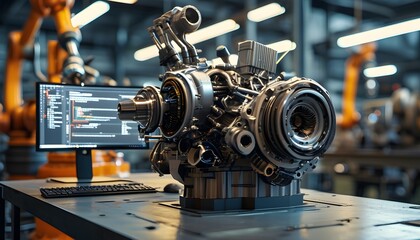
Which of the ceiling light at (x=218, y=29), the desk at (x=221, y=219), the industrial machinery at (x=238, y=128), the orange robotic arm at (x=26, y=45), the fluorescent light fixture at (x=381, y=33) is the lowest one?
the desk at (x=221, y=219)

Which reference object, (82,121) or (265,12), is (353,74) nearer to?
(265,12)

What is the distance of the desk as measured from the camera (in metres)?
0.96

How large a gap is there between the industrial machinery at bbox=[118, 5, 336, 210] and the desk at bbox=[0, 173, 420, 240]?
6cm

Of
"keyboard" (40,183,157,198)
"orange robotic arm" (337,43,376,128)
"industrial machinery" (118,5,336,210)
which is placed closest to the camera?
"industrial machinery" (118,5,336,210)

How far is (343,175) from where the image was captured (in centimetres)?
634

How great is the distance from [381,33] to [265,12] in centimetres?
144

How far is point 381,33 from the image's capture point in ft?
18.9

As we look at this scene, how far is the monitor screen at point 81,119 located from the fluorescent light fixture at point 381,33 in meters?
4.18

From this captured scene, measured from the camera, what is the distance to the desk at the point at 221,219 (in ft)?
3.14

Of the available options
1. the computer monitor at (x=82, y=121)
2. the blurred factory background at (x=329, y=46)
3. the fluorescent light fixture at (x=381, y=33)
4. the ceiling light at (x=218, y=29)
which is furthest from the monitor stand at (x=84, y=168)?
the fluorescent light fixture at (x=381, y=33)

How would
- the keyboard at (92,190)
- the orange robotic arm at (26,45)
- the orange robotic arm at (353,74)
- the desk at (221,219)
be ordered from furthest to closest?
the orange robotic arm at (353,74) < the orange robotic arm at (26,45) < the keyboard at (92,190) < the desk at (221,219)

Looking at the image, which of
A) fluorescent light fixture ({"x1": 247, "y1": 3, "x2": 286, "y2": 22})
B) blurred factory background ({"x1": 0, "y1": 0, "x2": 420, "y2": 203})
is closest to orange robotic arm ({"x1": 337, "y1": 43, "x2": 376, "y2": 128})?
blurred factory background ({"x1": 0, "y1": 0, "x2": 420, "y2": 203})

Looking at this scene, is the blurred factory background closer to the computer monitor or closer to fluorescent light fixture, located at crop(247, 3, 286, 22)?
fluorescent light fixture, located at crop(247, 3, 286, 22)

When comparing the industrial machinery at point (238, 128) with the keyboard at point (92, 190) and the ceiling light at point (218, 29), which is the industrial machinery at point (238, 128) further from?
the ceiling light at point (218, 29)
